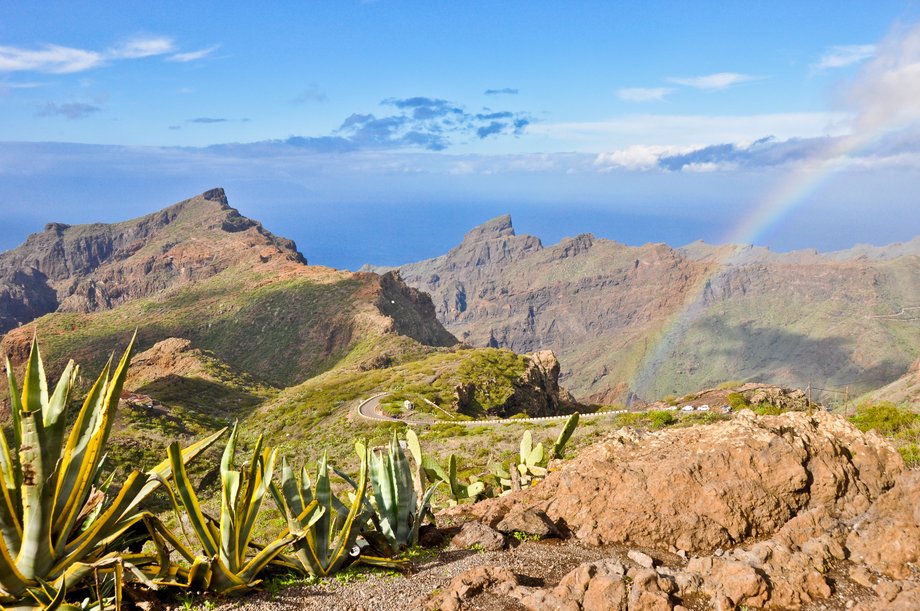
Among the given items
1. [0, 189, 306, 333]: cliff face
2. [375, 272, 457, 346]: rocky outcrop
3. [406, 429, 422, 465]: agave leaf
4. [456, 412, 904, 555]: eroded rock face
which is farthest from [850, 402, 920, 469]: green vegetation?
[0, 189, 306, 333]: cliff face

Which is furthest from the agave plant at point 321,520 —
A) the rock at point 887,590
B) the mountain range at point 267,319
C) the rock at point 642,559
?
the mountain range at point 267,319

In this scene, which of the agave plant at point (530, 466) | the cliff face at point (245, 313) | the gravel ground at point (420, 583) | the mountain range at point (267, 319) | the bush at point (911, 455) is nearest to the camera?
the gravel ground at point (420, 583)

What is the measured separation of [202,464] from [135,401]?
570 inches

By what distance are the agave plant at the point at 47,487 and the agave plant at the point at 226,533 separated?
0.61m

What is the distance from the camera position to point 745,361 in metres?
192

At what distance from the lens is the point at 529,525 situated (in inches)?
336

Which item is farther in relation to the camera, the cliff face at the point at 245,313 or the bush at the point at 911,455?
the cliff face at the point at 245,313

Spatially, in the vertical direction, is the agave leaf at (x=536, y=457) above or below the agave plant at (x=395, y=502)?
below

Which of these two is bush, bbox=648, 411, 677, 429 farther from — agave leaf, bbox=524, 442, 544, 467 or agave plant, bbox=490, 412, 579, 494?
agave leaf, bbox=524, 442, 544, 467

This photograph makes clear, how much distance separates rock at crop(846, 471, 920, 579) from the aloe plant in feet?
16.9

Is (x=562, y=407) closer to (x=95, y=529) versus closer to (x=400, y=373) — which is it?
(x=400, y=373)

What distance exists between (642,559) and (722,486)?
5.41 ft

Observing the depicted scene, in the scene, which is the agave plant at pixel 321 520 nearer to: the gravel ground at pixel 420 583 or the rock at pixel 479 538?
the gravel ground at pixel 420 583

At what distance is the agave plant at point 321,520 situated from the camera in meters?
6.82
